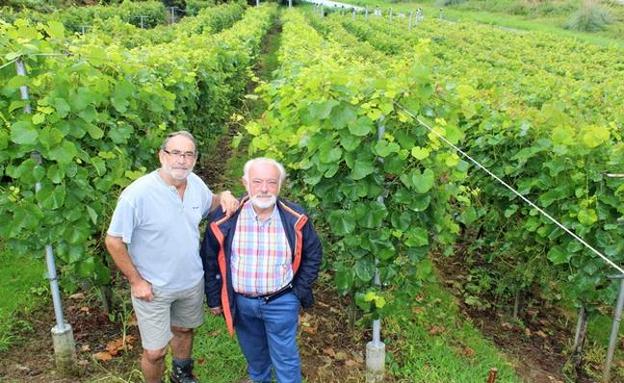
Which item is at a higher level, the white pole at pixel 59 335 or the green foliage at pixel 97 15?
the green foliage at pixel 97 15

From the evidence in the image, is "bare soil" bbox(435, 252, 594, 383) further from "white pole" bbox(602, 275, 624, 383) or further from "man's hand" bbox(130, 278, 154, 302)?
"man's hand" bbox(130, 278, 154, 302)

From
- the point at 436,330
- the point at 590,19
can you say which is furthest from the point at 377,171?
the point at 590,19

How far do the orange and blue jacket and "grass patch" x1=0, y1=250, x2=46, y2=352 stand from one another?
1736mm

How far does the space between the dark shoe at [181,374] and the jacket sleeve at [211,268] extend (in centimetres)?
66

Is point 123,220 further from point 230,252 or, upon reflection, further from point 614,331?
point 614,331

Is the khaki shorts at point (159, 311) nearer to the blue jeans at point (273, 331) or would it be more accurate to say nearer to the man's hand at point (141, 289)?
the man's hand at point (141, 289)

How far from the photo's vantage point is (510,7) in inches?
1898

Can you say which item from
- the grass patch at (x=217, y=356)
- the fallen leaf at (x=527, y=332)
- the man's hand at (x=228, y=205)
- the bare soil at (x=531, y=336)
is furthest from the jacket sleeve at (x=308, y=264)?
the fallen leaf at (x=527, y=332)

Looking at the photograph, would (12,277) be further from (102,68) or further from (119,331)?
(102,68)

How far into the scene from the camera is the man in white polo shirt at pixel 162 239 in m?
2.97

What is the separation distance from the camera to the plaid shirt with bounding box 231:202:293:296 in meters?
3.12

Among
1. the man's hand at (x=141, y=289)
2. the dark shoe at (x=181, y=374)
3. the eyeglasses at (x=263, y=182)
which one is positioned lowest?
the dark shoe at (x=181, y=374)

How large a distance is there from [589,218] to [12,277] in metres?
5.08

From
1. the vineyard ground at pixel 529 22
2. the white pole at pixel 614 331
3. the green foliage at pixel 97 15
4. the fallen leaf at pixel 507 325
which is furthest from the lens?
the vineyard ground at pixel 529 22
